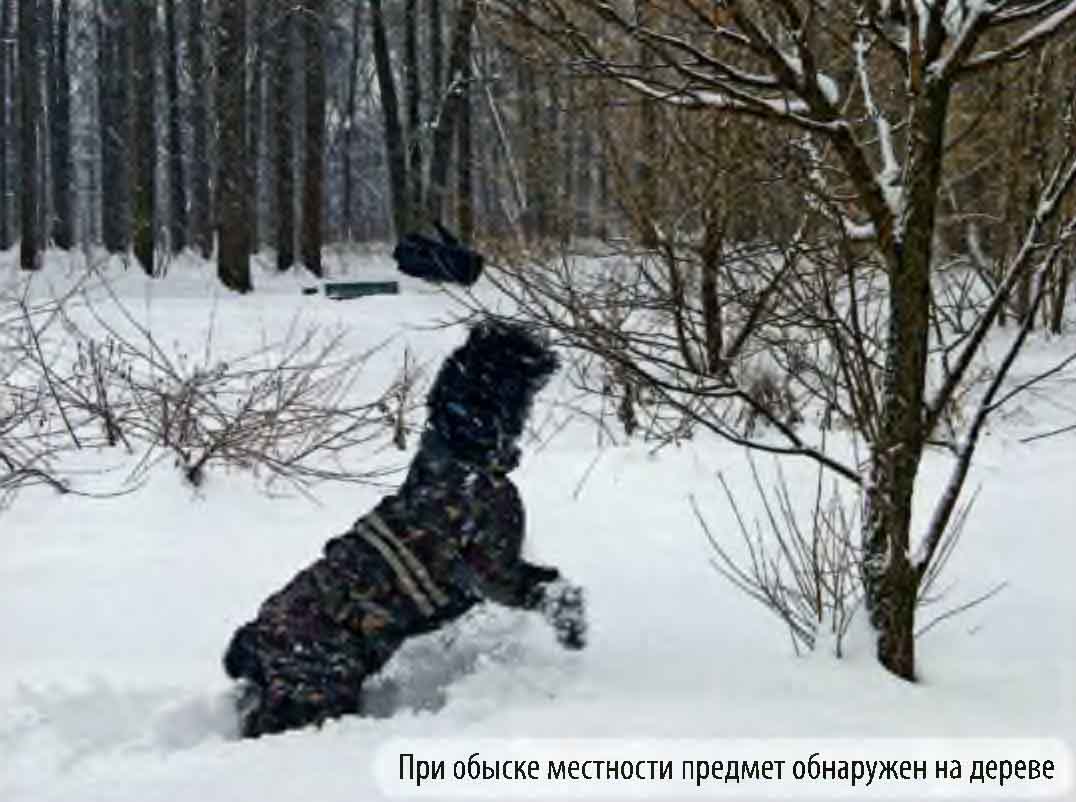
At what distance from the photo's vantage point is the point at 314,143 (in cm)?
2114

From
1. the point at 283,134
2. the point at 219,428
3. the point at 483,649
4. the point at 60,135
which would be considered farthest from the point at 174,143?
the point at 483,649

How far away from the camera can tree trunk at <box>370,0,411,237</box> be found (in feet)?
72.5

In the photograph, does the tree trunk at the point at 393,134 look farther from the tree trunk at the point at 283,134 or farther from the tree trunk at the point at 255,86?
the tree trunk at the point at 255,86

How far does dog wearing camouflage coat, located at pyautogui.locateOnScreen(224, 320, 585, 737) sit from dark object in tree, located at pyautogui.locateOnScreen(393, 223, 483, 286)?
273 millimetres

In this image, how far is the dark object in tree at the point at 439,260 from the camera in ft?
10.5

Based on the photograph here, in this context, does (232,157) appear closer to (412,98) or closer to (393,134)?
(393,134)

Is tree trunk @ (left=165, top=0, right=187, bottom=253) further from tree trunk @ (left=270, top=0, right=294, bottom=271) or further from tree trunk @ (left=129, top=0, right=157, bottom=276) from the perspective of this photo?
tree trunk @ (left=270, top=0, right=294, bottom=271)

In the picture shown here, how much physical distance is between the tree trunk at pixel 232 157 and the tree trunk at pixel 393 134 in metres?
3.65

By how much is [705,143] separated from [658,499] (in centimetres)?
356

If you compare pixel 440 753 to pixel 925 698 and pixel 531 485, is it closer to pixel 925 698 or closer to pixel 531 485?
pixel 925 698

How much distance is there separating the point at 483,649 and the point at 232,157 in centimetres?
1647

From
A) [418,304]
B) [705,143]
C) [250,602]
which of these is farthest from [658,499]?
[418,304]

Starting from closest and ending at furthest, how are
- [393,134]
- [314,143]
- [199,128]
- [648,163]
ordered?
[648,163] → [314,143] → [393,134] → [199,128]

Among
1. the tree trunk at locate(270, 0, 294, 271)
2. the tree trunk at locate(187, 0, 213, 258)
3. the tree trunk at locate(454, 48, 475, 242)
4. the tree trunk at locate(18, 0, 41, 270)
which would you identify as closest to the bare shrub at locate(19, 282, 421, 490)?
the tree trunk at locate(454, 48, 475, 242)
